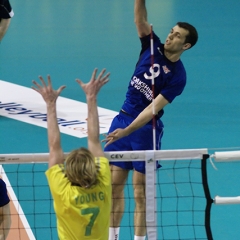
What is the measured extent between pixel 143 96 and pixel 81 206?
206 cm

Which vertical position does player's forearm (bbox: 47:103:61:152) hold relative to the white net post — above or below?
above

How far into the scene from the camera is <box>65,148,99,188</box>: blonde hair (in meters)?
4.14

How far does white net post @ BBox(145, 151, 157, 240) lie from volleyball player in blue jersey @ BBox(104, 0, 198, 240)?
0.58 meters

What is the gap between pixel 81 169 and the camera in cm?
414

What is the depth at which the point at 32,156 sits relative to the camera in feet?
16.6

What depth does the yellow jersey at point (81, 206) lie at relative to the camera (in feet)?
14.0

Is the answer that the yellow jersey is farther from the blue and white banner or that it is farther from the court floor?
the blue and white banner

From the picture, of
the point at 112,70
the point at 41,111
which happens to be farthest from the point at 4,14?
the point at 112,70

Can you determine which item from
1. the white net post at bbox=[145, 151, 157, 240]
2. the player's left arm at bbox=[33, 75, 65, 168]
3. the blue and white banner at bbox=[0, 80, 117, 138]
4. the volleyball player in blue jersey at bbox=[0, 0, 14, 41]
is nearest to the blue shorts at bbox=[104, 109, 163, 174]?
the white net post at bbox=[145, 151, 157, 240]

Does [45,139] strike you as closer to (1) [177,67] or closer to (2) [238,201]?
(1) [177,67]

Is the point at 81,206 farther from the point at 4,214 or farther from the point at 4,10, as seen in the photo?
the point at 4,10

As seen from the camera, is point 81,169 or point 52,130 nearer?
point 81,169

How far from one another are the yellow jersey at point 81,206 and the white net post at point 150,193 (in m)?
0.75

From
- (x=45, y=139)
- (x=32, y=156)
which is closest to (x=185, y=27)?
(x=32, y=156)
